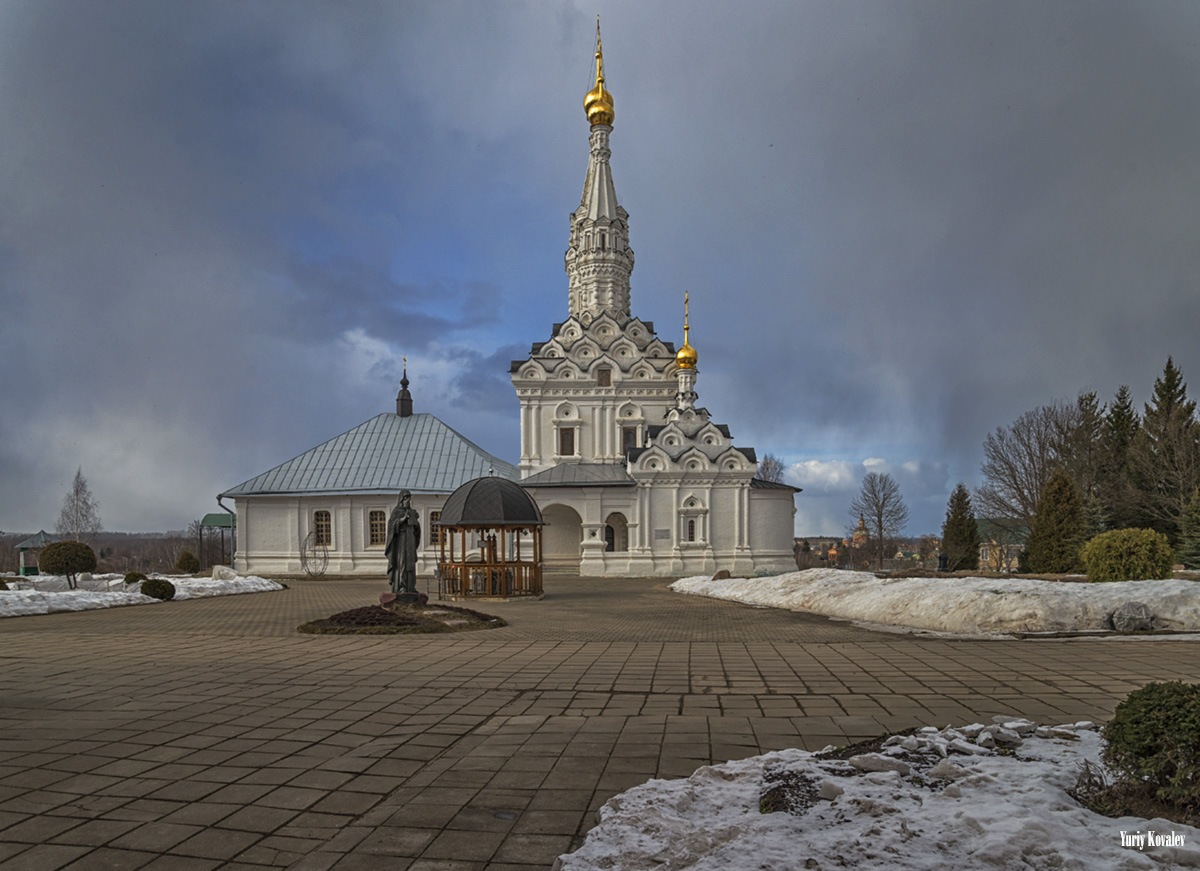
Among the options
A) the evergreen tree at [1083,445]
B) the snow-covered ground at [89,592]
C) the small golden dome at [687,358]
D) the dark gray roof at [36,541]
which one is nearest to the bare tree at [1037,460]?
the evergreen tree at [1083,445]

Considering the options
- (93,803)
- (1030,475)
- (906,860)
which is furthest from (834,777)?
(1030,475)

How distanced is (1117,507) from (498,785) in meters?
37.5

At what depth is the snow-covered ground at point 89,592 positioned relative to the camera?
663 inches

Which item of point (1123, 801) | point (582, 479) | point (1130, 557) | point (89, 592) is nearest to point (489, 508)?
point (89, 592)

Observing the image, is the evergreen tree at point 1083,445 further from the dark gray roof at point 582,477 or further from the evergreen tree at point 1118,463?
the dark gray roof at point 582,477

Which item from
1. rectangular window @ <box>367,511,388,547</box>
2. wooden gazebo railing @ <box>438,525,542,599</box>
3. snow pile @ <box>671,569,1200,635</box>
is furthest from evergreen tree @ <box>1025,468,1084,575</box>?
rectangular window @ <box>367,511,388,547</box>

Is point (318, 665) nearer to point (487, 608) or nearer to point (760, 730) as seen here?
point (760, 730)

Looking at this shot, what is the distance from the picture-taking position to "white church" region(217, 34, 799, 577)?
3366 cm

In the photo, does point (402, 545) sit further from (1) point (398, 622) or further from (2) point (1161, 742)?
(2) point (1161, 742)

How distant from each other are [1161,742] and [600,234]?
1594 inches

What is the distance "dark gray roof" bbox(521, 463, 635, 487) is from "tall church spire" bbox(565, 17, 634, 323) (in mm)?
9752

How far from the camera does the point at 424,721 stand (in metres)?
6.01

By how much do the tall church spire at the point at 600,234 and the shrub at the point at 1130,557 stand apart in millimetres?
28503

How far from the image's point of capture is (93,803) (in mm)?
4145
